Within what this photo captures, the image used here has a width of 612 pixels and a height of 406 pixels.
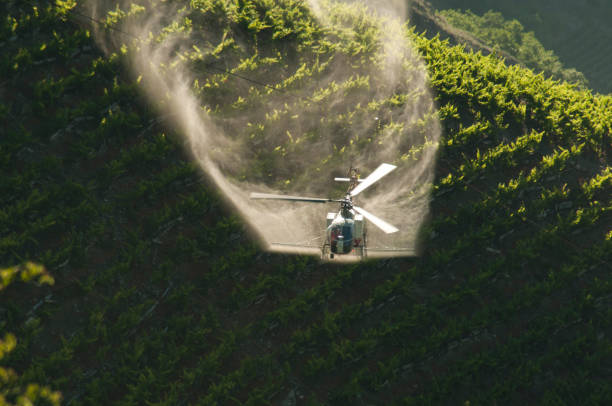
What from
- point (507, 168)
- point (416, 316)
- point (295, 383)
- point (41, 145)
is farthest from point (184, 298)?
point (507, 168)

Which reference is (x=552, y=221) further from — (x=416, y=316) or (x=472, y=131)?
(x=416, y=316)

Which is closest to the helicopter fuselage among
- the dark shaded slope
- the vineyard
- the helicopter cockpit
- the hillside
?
the helicopter cockpit

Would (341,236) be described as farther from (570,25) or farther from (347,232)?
(570,25)

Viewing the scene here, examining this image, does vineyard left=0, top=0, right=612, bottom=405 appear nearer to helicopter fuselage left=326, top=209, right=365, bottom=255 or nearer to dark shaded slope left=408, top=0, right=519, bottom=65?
Result: helicopter fuselage left=326, top=209, right=365, bottom=255

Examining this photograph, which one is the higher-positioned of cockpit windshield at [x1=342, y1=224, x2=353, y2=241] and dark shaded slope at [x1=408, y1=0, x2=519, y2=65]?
dark shaded slope at [x1=408, y1=0, x2=519, y2=65]

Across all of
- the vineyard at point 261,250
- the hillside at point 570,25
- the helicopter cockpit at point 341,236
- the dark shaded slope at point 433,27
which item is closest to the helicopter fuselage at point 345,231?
the helicopter cockpit at point 341,236
